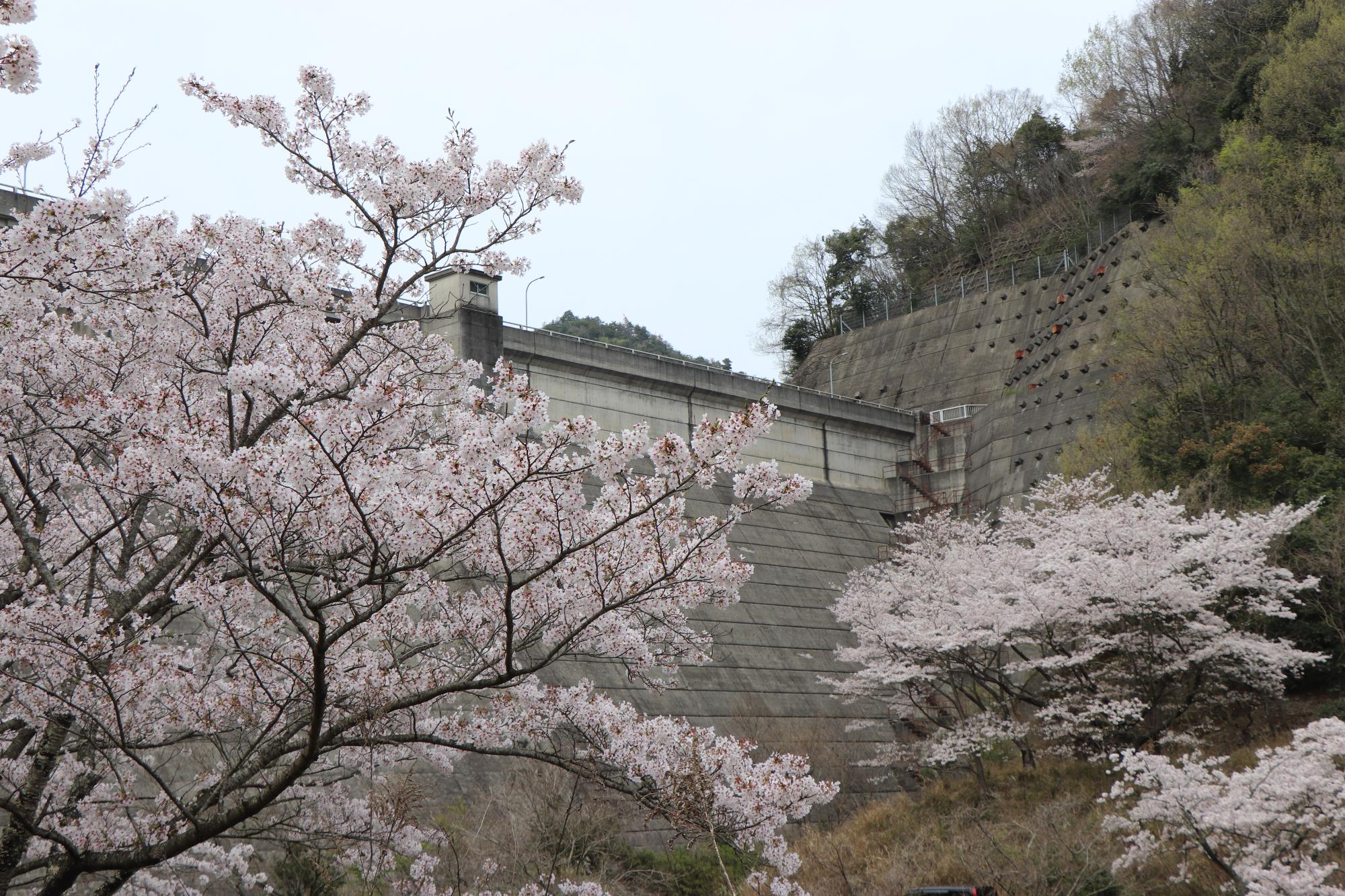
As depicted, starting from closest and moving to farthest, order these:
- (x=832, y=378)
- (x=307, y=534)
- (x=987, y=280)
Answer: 1. (x=307, y=534)
2. (x=987, y=280)
3. (x=832, y=378)

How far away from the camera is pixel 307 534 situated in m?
6.88

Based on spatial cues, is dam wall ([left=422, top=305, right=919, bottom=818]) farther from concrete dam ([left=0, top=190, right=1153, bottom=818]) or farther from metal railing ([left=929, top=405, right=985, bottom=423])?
metal railing ([left=929, top=405, right=985, bottom=423])

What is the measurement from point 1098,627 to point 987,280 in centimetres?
2389

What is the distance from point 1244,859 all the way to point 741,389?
64.6 ft

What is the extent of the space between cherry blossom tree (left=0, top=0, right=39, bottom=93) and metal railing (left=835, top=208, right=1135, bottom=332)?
35.3 meters

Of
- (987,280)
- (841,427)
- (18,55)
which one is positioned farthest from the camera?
(987,280)

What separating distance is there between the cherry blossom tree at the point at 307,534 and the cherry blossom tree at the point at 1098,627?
1089 cm

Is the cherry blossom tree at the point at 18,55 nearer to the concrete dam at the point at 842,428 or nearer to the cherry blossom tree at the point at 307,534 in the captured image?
the cherry blossom tree at the point at 307,534

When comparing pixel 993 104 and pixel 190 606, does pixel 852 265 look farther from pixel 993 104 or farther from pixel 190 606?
pixel 190 606

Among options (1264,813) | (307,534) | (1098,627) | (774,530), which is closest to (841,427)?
(774,530)

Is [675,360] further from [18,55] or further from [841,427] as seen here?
[18,55]

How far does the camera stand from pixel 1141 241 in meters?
33.8

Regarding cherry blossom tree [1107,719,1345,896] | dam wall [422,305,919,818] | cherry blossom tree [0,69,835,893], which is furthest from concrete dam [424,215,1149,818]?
cherry blossom tree [0,69,835,893]

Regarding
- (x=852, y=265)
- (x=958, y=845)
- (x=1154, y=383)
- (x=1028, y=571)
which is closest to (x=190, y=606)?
(x=958, y=845)
